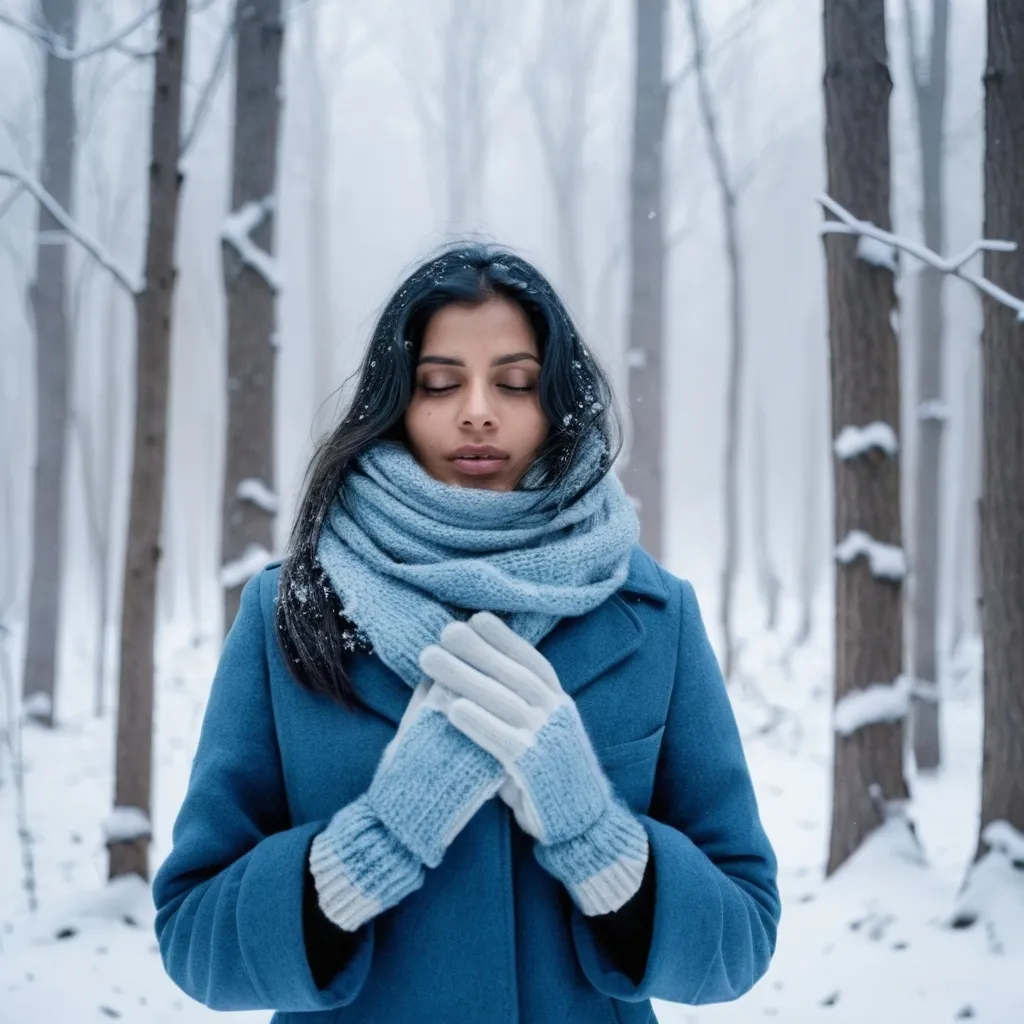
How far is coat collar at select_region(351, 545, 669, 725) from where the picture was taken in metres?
1.20

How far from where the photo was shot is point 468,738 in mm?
1075

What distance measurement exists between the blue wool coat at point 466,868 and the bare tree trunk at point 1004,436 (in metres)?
2.29

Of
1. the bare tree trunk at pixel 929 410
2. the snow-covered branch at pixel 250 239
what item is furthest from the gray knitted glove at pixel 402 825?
the bare tree trunk at pixel 929 410

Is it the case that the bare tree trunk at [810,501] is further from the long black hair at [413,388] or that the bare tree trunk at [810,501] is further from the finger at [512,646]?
the finger at [512,646]

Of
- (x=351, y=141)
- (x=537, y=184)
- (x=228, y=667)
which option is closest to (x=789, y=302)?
(x=537, y=184)

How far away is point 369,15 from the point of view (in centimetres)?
1310

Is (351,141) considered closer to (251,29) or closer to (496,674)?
(251,29)

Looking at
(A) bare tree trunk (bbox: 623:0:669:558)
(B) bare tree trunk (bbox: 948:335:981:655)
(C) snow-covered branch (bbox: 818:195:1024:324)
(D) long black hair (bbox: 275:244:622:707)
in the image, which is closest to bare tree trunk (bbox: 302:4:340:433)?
(A) bare tree trunk (bbox: 623:0:669:558)

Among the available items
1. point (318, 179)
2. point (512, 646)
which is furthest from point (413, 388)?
point (318, 179)

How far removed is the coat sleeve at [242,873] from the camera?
1073 millimetres

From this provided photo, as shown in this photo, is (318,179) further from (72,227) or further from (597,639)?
(597,639)

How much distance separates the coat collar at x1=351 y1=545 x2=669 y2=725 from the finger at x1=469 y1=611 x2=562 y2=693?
109mm

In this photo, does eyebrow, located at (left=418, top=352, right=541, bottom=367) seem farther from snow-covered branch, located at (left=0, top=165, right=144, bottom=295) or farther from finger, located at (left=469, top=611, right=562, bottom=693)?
snow-covered branch, located at (left=0, top=165, right=144, bottom=295)

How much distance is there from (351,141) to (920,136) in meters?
11.9
